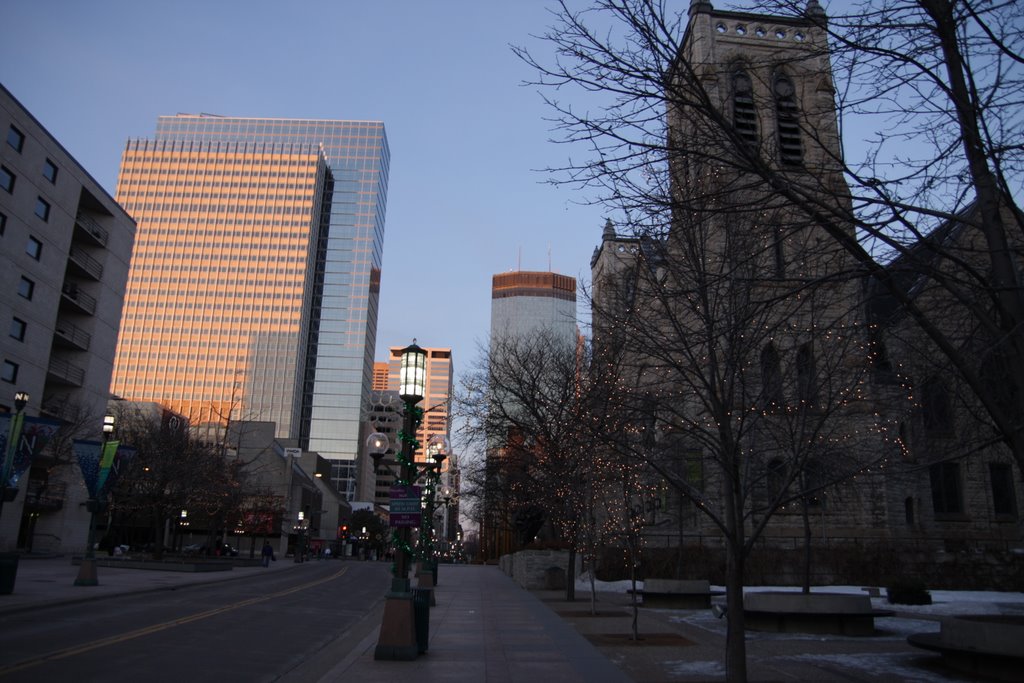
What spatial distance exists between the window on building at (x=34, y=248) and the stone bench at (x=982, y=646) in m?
47.7

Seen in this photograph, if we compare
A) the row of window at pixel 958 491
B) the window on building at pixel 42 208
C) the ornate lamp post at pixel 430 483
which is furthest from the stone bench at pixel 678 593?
the window on building at pixel 42 208

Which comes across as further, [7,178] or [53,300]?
[53,300]

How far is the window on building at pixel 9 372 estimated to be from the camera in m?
41.7

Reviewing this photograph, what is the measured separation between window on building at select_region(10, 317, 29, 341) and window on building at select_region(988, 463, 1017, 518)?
53.2 m

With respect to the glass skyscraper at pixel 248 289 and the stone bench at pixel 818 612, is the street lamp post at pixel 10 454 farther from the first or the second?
the glass skyscraper at pixel 248 289

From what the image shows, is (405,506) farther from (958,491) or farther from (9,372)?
(9,372)

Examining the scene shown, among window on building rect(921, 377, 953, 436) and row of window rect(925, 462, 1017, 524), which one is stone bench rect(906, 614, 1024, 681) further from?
row of window rect(925, 462, 1017, 524)

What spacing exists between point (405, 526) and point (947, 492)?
37145mm

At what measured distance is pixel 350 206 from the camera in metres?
165

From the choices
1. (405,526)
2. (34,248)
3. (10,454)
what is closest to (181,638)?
(405,526)

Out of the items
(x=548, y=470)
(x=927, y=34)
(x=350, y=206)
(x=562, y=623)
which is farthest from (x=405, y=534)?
(x=350, y=206)

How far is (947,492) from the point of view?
3997 cm

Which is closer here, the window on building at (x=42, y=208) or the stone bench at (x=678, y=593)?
the stone bench at (x=678, y=593)

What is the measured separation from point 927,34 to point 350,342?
156792mm
